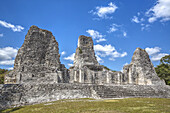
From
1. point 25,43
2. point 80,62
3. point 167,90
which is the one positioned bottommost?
point 167,90

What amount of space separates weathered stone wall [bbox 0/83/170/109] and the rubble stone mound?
17.7 feet

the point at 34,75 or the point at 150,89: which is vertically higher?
the point at 34,75

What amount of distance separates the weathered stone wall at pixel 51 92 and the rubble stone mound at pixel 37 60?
5.38 metres

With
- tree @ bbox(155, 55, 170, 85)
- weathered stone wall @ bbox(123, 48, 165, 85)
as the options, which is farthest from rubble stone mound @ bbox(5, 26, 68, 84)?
tree @ bbox(155, 55, 170, 85)

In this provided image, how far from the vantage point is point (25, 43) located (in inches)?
941

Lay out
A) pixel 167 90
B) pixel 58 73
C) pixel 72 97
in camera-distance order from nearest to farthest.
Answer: pixel 72 97 < pixel 58 73 < pixel 167 90

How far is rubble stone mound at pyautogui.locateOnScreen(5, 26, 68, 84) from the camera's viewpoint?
70.6ft

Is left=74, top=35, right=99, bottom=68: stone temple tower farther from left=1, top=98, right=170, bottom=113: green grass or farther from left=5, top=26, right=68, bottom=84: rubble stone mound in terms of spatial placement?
left=1, top=98, right=170, bottom=113: green grass

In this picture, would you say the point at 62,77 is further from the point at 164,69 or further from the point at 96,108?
the point at 164,69

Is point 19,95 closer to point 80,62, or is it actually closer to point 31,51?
point 31,51

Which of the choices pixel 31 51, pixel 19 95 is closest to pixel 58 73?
pixel 31 51

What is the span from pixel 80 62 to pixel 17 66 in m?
13.6

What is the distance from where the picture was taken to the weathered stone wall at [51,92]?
1417 cm

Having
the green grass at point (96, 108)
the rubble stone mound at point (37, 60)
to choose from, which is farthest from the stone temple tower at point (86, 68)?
the green grass at point (96, 108)
